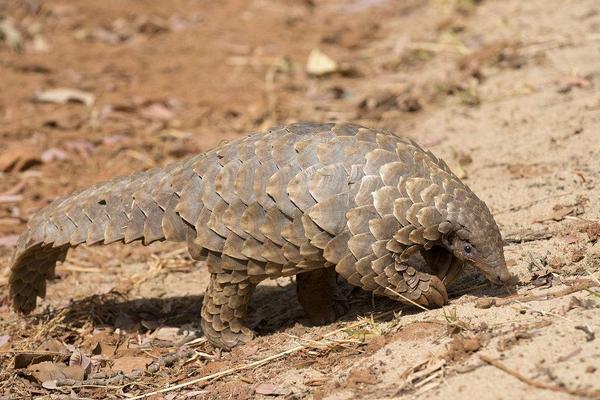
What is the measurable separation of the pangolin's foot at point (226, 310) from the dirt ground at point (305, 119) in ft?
0.30

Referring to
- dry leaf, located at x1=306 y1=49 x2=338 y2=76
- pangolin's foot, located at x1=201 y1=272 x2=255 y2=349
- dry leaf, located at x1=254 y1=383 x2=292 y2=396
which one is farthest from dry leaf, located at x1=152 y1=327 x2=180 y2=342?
dry leaf, located at x1=306 y1=49 x2=338 y2=76

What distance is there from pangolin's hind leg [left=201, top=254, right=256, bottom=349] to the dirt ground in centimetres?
10

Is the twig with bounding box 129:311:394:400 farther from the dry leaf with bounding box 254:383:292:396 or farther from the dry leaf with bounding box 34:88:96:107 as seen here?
the dry leaf with bounding box 34:88:96:107

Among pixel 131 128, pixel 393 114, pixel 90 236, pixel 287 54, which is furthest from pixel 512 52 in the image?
pixel 90 236

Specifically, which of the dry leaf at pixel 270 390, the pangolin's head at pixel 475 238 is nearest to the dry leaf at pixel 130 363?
the dry leaf at pixel 270 390

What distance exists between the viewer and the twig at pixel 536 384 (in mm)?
3604

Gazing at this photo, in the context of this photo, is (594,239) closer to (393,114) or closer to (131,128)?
(393,114)

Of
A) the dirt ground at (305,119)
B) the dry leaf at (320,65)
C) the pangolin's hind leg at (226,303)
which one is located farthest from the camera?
the dry leaf at (320,65)

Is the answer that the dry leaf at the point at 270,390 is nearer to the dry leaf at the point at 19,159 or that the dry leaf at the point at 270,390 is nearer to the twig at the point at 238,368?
the twig at the point at 238,368

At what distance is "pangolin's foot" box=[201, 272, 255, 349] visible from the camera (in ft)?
16.3

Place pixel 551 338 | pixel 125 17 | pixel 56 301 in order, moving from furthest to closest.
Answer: pixel 125 17 < pixel 56 301 < pixel 551 338

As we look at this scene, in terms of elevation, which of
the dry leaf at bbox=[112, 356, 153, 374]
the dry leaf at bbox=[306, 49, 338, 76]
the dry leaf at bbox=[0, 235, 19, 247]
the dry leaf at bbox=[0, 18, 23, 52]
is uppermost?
the dry leaf at bbox=[0, 18, 23, 52]

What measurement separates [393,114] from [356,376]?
4671mm

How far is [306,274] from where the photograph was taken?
523 cm
